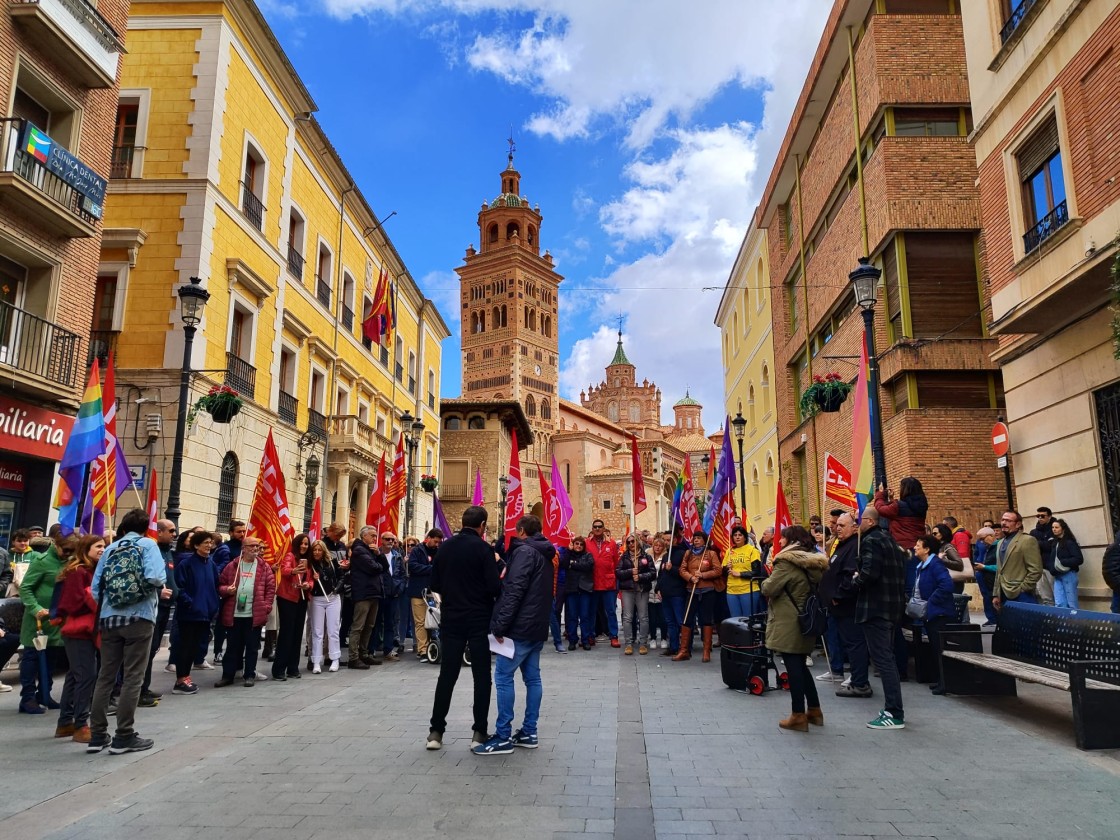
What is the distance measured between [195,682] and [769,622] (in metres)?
7.13

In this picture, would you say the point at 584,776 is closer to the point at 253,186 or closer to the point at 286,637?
the point at 286,637

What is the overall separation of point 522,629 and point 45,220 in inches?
471

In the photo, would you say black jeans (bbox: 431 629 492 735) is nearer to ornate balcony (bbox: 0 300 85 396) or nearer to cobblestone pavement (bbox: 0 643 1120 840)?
cobblestone pavement (bbox: 0 643 1120 840)

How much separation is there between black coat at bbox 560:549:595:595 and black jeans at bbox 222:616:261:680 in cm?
525

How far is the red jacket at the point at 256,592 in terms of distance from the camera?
9.85m

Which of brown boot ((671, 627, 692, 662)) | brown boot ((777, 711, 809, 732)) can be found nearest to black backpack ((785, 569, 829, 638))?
brown boot ((777, 711, 809, 732))

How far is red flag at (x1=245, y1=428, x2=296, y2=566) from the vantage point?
10.2 metres

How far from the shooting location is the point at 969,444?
1558 centimetres

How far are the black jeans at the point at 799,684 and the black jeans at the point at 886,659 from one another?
61 centimetres

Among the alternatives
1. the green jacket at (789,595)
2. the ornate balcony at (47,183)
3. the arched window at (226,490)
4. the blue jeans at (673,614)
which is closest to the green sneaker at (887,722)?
the green jacket at (789,595)

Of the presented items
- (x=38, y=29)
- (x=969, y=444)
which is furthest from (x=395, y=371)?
(x=969, y=444)

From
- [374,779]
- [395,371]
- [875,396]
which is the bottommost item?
[374,779]

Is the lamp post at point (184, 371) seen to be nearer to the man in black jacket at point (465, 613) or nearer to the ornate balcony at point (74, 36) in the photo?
the ornate balcony at point (74, 36)

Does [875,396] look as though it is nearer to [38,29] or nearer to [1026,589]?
[1026,589]
